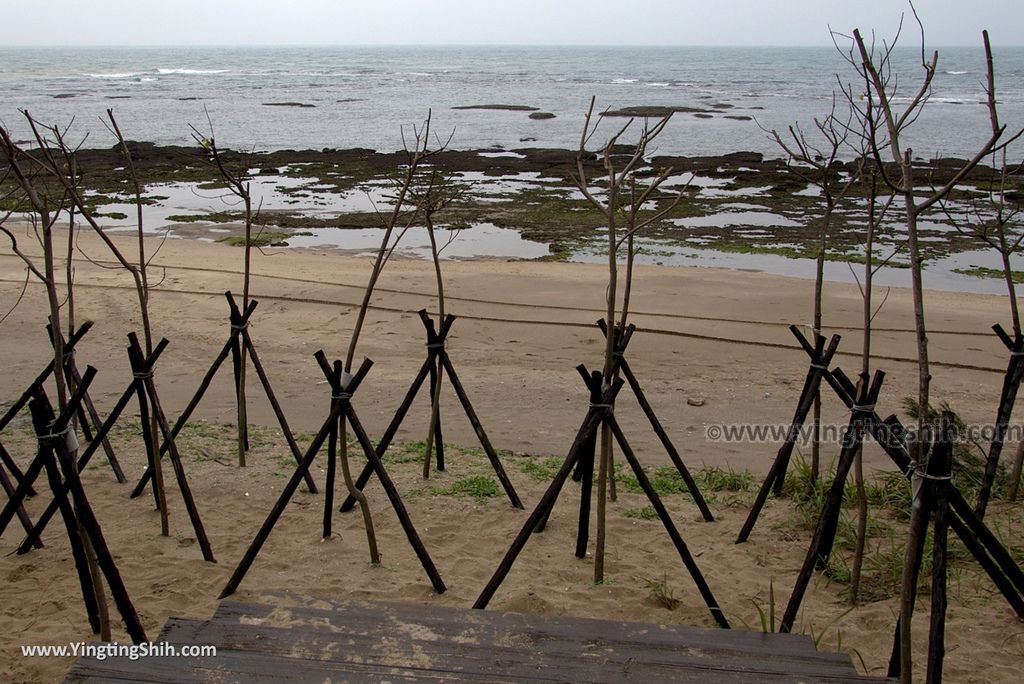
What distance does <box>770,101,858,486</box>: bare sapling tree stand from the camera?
16.0ft

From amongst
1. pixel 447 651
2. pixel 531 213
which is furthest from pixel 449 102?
pixel 447 651

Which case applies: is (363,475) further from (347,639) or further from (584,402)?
(584,402)

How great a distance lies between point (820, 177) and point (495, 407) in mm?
17341

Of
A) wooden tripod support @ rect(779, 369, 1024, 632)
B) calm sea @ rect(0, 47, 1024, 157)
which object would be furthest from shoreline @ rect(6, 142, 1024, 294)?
wooden tripod support @ rect(779, 369, 1024, 632)

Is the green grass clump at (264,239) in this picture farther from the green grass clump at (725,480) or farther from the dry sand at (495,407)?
the green grass clump at (725,480)

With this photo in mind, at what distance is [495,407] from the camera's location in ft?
23.9

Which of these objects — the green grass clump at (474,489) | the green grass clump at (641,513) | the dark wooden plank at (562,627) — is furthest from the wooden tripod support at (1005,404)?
the green grass clump at (474,489)

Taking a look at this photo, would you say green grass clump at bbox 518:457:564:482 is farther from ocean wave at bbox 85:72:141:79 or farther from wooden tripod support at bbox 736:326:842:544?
ocean wave at bbox 85:72:141:79

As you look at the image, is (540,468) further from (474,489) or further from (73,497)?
(73,497)

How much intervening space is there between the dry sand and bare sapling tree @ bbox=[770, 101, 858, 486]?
0.62 meters

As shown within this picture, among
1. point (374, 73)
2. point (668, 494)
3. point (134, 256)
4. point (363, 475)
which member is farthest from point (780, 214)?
point (374, 73)

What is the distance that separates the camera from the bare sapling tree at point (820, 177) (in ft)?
16.0

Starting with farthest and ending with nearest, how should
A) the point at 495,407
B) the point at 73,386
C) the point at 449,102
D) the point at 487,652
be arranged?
the point at 449,102 < the point at 495,407 < the point at 73,386 < the point at 487,652

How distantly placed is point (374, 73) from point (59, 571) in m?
84.4
